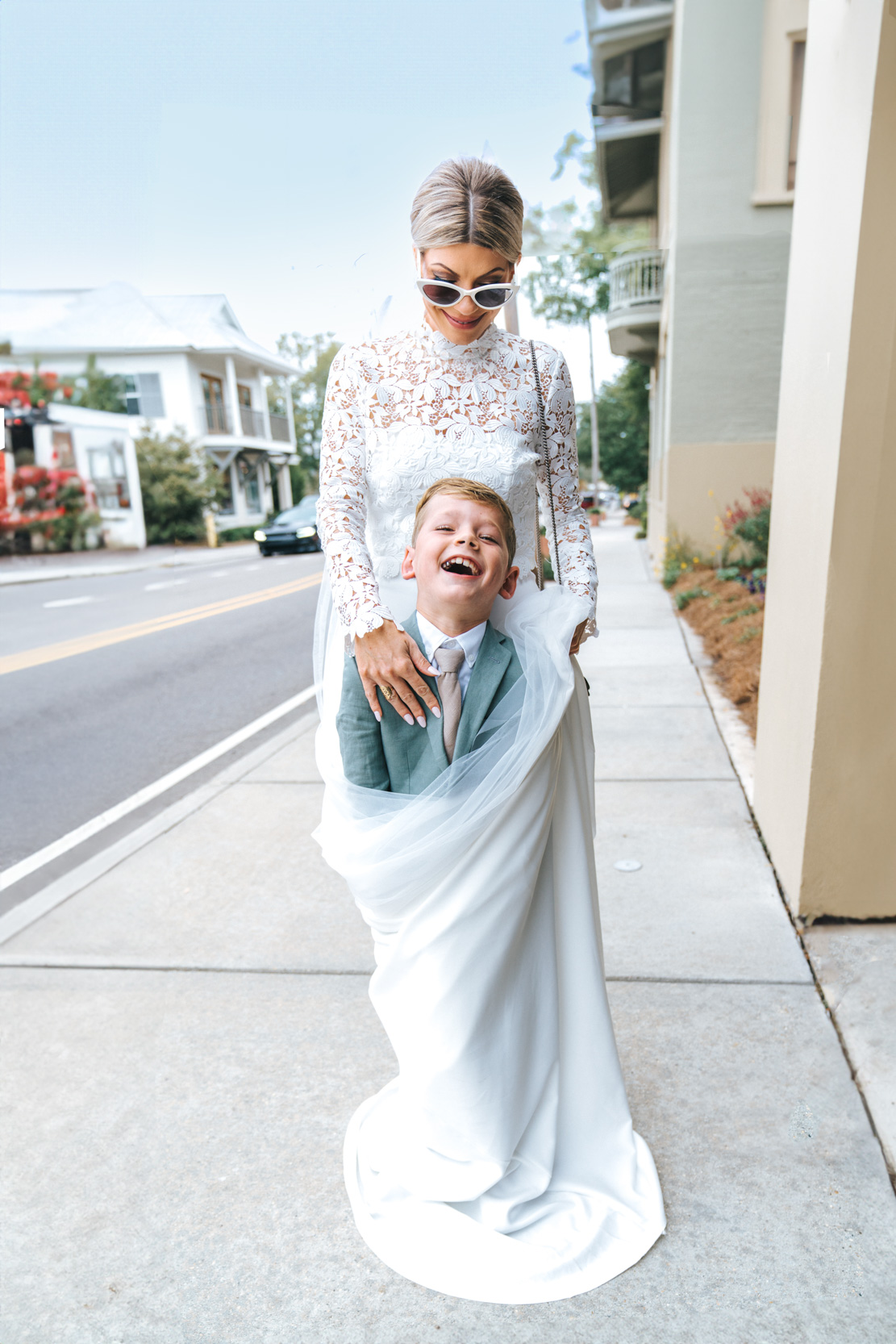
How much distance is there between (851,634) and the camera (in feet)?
9.31

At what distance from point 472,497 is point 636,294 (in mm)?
14461

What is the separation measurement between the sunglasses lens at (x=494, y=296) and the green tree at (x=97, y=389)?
4.06 m

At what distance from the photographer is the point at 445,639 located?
171cm

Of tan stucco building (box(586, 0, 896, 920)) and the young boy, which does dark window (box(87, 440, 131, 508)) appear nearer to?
tan stucco building (box(586, 0, 896, 920))

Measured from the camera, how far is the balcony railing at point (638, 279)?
14.2m

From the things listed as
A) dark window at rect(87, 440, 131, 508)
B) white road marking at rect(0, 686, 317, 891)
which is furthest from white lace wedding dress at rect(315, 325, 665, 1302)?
dark window at rect(87, 440, 131, 508)

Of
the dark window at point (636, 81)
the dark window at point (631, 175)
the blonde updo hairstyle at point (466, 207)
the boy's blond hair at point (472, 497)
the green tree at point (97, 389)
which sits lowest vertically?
the boy's blond hair at point (472, 497)

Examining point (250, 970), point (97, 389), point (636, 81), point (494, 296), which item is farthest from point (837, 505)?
point (636, 81)

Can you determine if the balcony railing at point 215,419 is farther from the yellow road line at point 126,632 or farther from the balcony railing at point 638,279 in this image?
the balcony railing at point 638,279

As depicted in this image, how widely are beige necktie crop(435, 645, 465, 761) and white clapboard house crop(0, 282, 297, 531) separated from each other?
9.15 ft

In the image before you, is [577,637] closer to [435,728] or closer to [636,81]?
[435,728]

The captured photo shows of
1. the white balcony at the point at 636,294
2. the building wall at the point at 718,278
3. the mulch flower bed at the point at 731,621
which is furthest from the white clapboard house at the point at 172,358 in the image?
the white balcony at the point at 636,294

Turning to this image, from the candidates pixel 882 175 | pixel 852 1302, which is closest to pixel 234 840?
pixel 852 1302

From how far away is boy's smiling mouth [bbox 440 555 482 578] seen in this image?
161 centimetres
